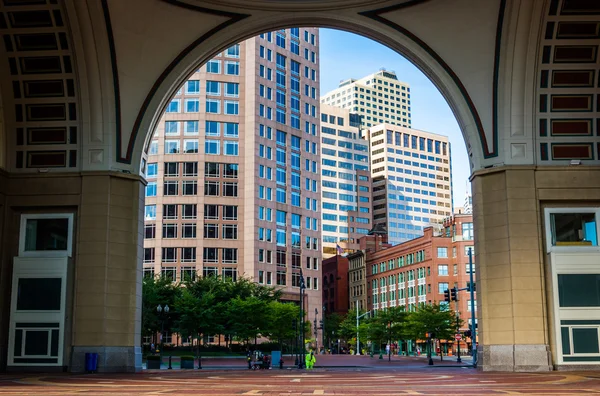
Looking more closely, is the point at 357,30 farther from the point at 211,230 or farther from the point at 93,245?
the point at 211,230

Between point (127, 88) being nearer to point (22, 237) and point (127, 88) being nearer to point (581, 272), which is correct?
point (22, 237)

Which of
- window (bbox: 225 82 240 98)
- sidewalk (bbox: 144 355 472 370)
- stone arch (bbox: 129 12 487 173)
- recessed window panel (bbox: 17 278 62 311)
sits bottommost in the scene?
sidewalk (bbox: 144 355 472 370)

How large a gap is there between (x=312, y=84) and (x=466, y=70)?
90.6 m

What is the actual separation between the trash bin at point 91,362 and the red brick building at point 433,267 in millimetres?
91057

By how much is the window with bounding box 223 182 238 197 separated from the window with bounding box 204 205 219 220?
2.49 m

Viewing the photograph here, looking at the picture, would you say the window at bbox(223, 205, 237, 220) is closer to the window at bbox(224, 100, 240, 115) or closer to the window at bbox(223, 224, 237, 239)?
the window at bbox(223, 224, 237, 239)

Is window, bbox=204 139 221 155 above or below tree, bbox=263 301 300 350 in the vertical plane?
above

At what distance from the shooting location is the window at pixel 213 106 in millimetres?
112188

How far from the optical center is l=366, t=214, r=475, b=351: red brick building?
126 metres

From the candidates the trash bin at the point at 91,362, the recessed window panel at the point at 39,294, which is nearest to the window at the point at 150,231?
the recessed window panel at the point at 39,294

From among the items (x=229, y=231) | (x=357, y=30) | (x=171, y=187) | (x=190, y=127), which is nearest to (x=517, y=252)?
(x=357, y=30)

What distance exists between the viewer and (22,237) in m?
36.7

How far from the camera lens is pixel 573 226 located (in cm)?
3612

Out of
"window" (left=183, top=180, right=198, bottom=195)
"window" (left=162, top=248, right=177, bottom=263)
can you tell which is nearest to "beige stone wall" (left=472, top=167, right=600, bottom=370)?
"window" (left=183, top=180, right=198, bottom=195)
